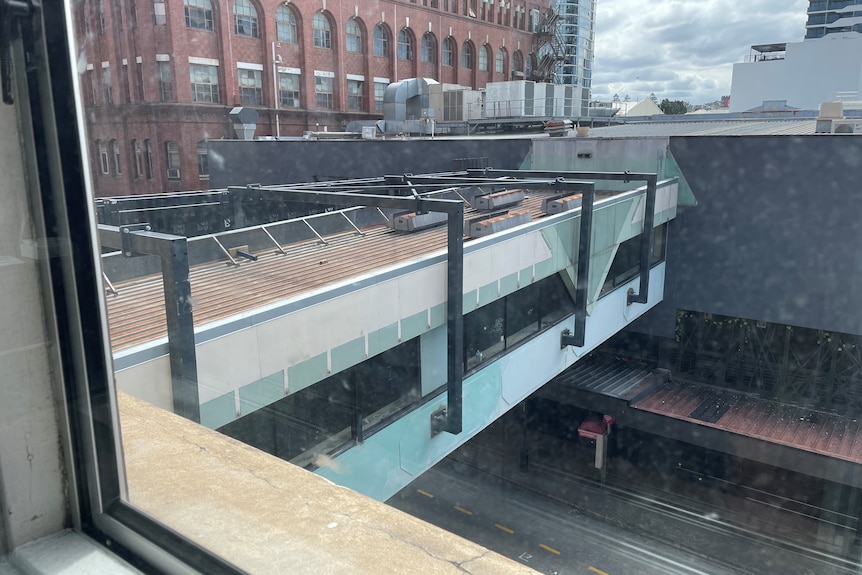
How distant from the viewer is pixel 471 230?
5.02m

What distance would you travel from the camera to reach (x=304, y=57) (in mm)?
13914

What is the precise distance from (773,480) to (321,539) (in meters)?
7.66

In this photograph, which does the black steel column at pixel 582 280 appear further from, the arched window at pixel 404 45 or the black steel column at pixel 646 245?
the arched window at pixel 404 45

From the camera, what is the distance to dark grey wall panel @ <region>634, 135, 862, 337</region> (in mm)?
7090

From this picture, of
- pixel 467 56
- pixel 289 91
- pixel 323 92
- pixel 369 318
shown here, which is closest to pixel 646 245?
pixel 369 318

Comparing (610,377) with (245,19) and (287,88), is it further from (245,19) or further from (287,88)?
(287,88)

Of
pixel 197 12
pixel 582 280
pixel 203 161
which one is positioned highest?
pixel 197 12

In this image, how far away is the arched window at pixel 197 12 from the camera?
30.3 ft

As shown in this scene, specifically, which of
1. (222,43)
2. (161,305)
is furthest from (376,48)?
(161,305)

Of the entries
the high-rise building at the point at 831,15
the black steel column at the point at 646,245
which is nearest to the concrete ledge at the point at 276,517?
the high-rise building at the point at 831,15

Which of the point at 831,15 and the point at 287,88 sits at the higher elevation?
the point at 287,88

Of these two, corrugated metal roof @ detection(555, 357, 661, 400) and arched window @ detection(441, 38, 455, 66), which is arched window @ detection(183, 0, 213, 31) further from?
arched window @ detection(441, 38, 455, 66)

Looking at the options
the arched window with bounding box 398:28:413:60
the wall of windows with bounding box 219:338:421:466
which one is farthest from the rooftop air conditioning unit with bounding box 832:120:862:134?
the arched window with bounding box 398:28:413:60

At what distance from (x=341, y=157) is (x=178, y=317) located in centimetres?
865
